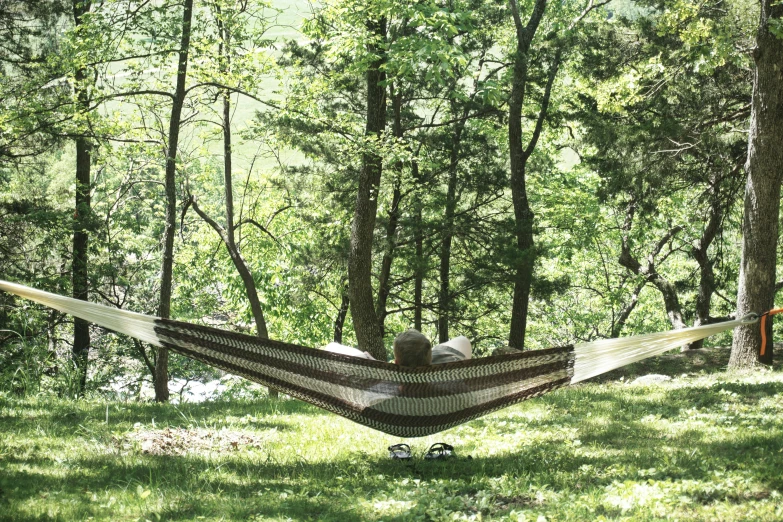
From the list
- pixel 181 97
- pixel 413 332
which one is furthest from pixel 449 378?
pixel 181 97

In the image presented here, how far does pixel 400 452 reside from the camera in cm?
360

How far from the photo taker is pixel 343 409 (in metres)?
3.47

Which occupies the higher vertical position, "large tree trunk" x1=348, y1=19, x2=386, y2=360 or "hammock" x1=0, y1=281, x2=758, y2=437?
"large tree trunk" x1=348, y1=19, x2=386, y2=360

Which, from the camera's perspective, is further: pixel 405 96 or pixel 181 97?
pixel 405 96

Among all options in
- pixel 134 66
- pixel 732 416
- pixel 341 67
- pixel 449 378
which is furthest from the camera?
pixel 341 67

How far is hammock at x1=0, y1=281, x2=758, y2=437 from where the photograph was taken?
3402 mm

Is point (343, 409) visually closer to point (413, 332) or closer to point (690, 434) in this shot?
point (413, 332)

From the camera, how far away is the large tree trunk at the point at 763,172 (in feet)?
21.0

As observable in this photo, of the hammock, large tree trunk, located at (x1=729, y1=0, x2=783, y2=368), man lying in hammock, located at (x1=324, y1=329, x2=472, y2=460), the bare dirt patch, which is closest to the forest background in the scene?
large tree trunk, located at (x1=729, y1=0, x2=783, y2=368)

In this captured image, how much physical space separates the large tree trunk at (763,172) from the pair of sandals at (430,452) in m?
4.09

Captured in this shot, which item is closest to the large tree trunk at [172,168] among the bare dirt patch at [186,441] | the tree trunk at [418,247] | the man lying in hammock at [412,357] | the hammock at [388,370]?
the bare dirt patch at [186,441]

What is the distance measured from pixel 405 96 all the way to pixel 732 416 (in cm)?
881

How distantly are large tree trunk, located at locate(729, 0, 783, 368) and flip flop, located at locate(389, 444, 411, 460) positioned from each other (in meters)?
4.19

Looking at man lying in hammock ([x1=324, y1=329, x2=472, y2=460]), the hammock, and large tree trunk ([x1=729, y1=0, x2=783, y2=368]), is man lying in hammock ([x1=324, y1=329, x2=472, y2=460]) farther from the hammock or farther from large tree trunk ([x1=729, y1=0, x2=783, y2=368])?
large tree trunk ([x1=729, y1=0, x2=783, y2=368])
